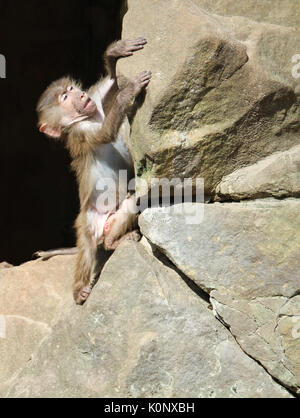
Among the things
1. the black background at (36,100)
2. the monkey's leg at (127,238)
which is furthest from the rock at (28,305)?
the black background at (36,100)

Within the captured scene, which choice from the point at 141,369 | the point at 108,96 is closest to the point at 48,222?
the point at 108,96

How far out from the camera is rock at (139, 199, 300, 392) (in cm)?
343

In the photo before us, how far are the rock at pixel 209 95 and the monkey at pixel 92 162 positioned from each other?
2.09ft

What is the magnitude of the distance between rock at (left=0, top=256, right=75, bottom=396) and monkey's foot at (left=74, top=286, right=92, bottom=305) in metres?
0.19

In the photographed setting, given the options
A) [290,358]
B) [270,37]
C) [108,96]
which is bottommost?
[290,358]

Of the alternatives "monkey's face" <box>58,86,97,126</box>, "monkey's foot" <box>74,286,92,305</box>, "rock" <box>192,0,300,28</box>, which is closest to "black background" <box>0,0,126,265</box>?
"monkey's face" <box>58,86,97,126</box>

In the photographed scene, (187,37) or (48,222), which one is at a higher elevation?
(187,37)

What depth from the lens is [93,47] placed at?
6543 mm

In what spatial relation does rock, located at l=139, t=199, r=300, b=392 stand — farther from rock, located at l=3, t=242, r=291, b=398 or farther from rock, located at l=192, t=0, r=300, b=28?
rock, located at l=192, t=0, r=300, b=28

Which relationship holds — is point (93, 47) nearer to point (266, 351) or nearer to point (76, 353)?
point (76, 353)

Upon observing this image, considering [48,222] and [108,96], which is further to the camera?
[48,222]

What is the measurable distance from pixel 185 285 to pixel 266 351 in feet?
2.13

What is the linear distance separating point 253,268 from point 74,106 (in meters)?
1.87

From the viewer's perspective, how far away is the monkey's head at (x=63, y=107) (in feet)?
14.5
